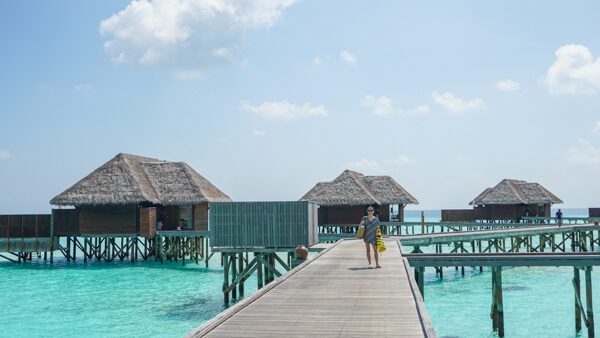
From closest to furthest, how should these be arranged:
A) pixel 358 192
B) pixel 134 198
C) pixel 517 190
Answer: pixel 134 198 → pixel 358 192 → pixel 517 190

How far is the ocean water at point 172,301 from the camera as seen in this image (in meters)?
16.8

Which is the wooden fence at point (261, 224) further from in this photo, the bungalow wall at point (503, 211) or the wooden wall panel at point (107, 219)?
the bungalow wall at point (503, 211)

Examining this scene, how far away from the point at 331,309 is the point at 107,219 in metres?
30.4

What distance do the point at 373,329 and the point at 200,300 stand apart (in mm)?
15986

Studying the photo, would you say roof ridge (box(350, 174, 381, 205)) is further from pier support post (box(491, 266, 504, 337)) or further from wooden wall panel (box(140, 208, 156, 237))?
pier support post (box(491, 266, 504, 337))

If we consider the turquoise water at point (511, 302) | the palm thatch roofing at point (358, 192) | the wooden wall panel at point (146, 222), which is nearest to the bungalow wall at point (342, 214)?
the palm thatch roofing at point (358, 192)

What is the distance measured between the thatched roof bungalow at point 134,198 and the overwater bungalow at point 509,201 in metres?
26.8

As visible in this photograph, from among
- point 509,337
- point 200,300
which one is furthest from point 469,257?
point 200,300

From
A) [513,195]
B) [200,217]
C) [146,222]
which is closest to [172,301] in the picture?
[146,222]

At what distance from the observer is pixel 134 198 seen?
3394cm

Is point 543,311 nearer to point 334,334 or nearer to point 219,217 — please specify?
point 219,217

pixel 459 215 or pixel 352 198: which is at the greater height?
pixel 352 198

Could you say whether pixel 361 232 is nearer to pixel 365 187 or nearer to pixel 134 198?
pixel 134 198

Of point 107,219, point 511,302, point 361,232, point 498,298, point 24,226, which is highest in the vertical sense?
point 361,232
